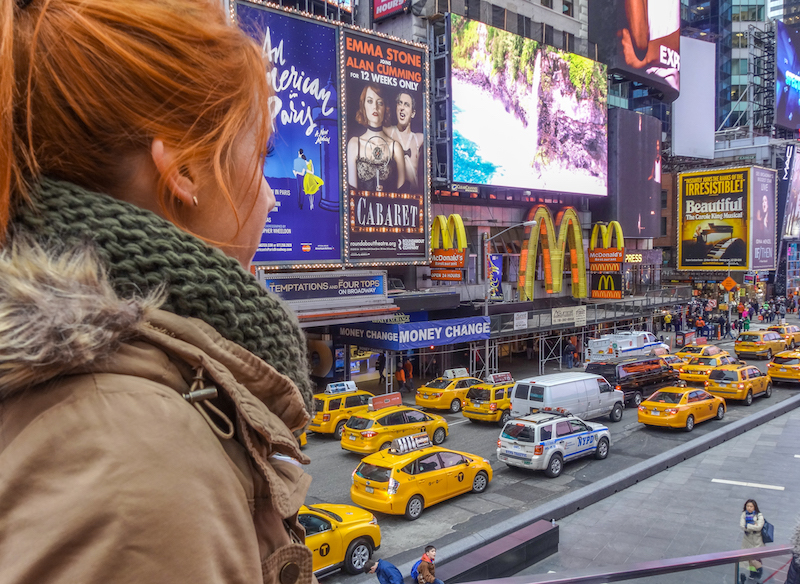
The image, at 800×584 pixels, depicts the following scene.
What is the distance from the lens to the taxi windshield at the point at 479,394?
22.6 metres

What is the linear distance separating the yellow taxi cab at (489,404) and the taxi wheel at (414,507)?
8456mm

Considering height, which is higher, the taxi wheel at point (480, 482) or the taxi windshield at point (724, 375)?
the taxi windshield at point (724, 375)

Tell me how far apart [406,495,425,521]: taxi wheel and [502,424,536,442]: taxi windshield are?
386 centimetres

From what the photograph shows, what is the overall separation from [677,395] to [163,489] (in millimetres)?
23231

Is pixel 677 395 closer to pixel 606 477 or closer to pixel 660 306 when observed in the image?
pixel 606 477

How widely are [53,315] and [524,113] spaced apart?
3645 cm

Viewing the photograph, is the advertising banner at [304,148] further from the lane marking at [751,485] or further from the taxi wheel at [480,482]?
the lane marking at [751,485]

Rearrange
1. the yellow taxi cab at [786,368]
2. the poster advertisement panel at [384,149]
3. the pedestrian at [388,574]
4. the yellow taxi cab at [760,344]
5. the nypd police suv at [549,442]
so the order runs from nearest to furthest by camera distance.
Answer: the pedestrian at [388,574], the nypd police suv at [549,442], the poster advertisement panel at [384,149], the yellow taxi cab at [786,368], the yellow taxi cab at [760,344]

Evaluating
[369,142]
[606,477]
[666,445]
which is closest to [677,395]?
[666,445]

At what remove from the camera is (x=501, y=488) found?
15.9 meters

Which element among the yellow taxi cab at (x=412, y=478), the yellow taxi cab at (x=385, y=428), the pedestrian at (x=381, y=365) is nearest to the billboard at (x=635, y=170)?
the pedestrian at (x=381, y=365)

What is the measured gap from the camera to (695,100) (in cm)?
6028

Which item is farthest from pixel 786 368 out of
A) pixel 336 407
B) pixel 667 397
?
pixel 336 407

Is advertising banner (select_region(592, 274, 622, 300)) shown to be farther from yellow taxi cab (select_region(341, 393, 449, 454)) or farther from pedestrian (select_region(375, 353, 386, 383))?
yellow taxi cab (select_region(341, 393, 449, 454))
